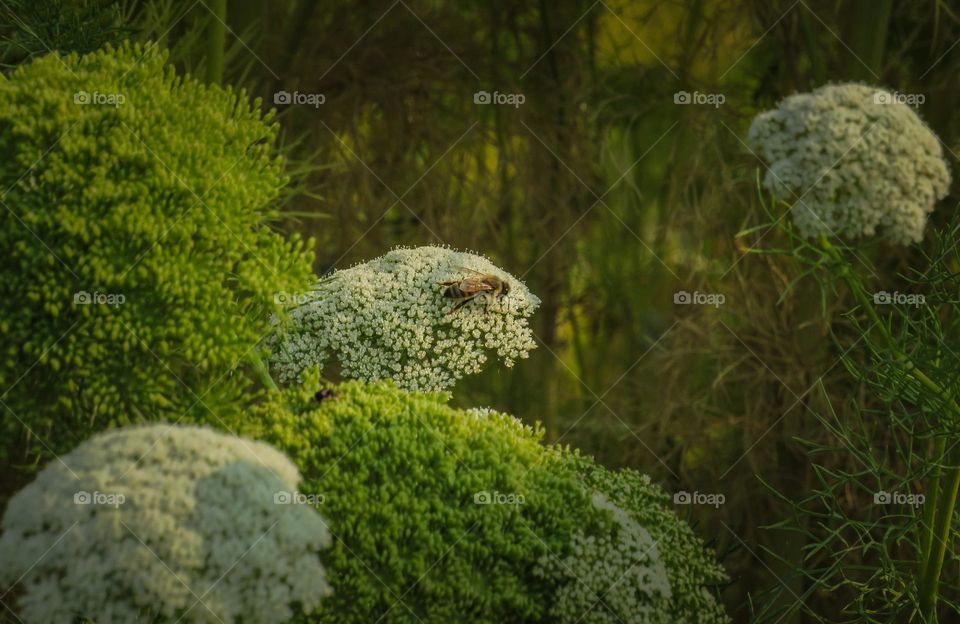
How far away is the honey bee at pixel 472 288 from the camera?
137 inches

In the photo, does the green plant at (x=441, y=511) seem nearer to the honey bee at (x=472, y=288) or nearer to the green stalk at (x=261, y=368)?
the green stalk at (x=261, y=368)

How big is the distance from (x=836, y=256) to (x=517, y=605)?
3.88ft

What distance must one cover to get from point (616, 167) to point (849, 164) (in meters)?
3.12

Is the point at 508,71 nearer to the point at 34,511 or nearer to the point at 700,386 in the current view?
the point at 700,386

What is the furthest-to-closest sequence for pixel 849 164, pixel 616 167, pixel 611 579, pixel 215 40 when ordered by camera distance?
pixel 616 167
pixel 215 40
pixel 611 579
pixel 849 164

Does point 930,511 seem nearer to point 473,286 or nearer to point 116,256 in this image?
point 473,286

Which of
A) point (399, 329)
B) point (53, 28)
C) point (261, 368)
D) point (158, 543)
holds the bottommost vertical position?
point (158, 543)

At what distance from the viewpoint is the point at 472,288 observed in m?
3.48

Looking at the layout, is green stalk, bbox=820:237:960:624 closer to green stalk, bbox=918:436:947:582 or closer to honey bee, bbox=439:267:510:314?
green stalk, bbox=918:436:947:582

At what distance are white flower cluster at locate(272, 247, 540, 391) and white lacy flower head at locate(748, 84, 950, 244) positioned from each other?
1.02m

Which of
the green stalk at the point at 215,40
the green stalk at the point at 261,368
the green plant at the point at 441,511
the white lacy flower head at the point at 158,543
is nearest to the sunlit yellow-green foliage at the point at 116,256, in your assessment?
the green stalk at the point at 261,368

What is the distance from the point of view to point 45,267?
9.83 feet

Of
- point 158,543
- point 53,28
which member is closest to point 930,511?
point 158,543

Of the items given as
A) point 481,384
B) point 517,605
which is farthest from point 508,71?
point 517,605
